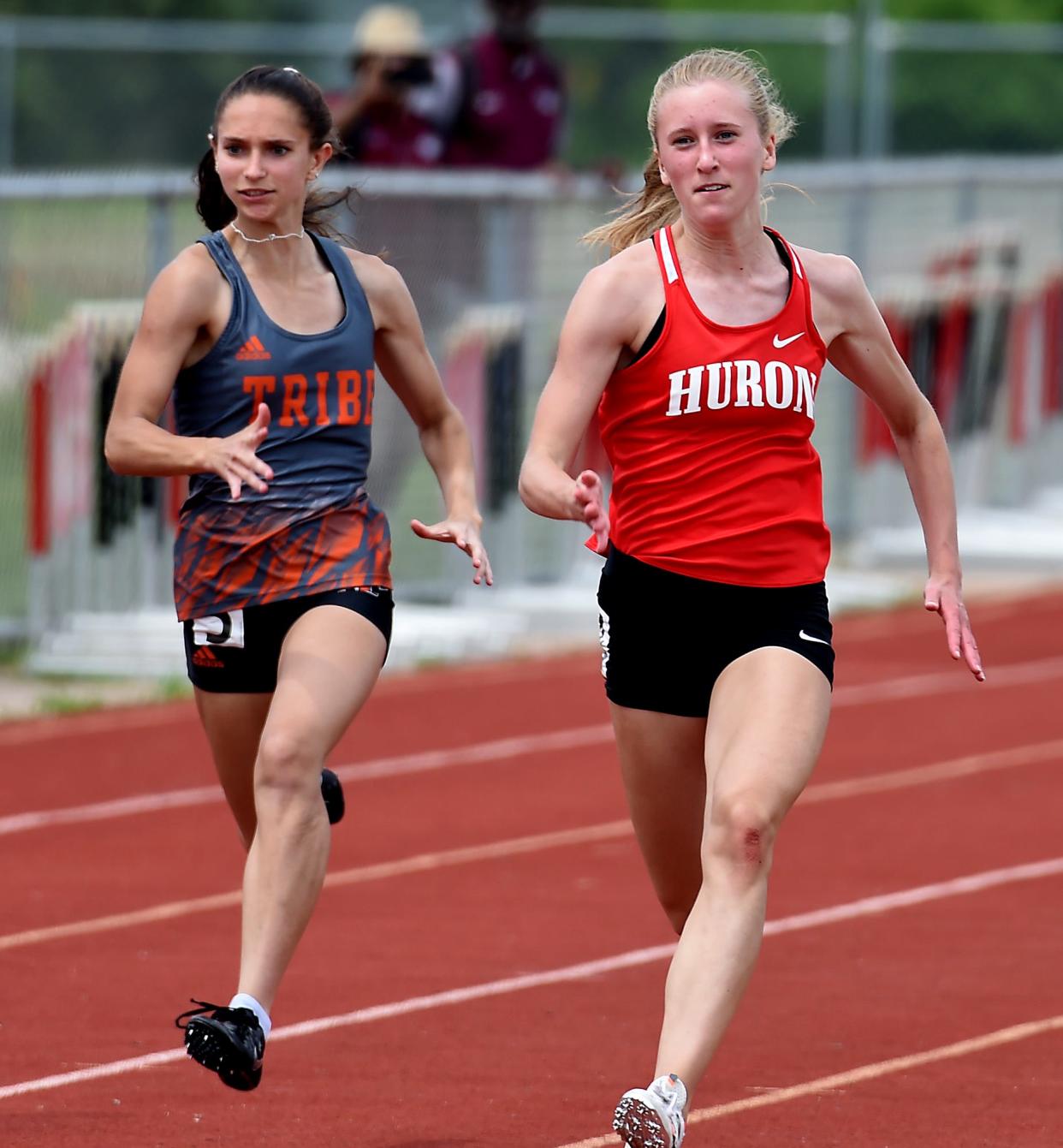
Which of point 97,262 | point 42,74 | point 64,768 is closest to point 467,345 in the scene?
point 97,262

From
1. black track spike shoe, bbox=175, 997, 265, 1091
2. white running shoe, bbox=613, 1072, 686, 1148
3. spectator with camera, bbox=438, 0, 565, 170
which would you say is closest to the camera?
white running shoe, bbox=613, 1072, 686, 1148

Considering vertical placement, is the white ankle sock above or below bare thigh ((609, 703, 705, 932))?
below

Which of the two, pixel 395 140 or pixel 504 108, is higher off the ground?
pixel 504 108

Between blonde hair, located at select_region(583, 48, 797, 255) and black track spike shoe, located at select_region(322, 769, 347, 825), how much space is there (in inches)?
57.7

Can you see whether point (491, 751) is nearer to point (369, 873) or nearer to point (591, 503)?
point (369, 873)

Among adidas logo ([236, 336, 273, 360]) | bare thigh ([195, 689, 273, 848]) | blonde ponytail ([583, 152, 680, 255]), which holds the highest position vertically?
blonde ponytail ([583, 152, 680, 255])

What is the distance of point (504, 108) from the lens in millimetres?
15695

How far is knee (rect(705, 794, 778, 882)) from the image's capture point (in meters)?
5.07

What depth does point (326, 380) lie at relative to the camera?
5918 millimetres

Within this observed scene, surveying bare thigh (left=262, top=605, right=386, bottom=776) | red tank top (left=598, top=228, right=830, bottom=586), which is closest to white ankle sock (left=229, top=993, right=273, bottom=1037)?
bare thigh (left=262, top=605, right=386, bottom=776)

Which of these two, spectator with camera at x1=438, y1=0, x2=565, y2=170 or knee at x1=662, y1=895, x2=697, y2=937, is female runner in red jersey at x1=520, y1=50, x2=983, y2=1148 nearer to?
knee at x1=662, y1=895, x2=697, y2=937

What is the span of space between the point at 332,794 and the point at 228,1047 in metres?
1.27

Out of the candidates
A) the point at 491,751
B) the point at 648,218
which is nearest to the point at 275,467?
the point at 648,218

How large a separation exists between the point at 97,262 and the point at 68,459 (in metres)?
1.12
